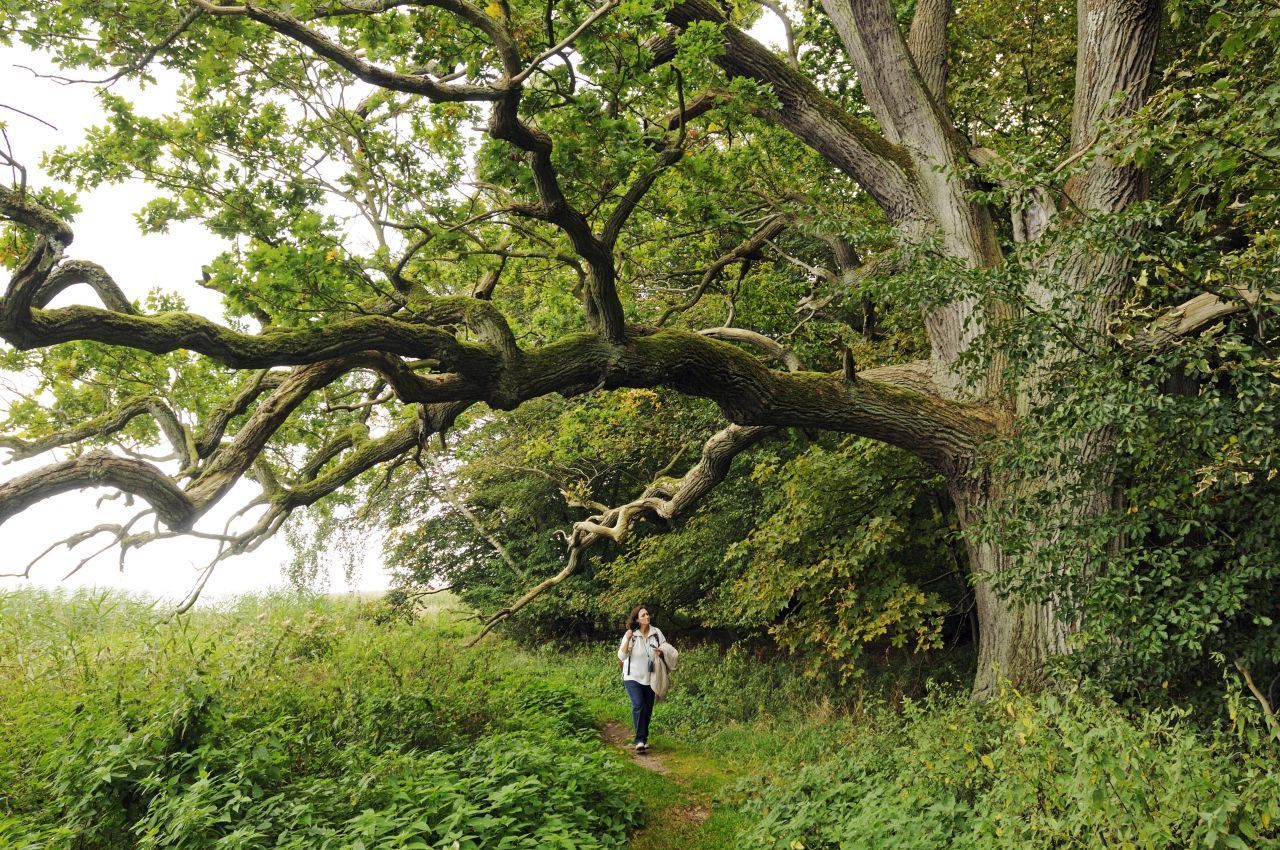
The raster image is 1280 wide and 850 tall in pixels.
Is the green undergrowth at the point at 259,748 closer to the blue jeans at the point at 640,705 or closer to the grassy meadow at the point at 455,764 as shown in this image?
the grassy meadow at the point at 455,764

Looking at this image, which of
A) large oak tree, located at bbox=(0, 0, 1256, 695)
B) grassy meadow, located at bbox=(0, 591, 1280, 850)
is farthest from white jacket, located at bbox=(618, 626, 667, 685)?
large oak tree, located at bbox=(0, 0, 1256, 695)

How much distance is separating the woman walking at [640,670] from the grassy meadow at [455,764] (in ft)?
1.54

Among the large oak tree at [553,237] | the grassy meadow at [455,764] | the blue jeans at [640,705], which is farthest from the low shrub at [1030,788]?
the blue jeans at [640,705]

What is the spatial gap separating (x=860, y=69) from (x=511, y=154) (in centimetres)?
548

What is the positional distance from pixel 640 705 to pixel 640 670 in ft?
1.54

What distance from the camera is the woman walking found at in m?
9.16

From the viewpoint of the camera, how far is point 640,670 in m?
9.14

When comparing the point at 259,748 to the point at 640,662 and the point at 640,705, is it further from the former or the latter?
the point at 640,705

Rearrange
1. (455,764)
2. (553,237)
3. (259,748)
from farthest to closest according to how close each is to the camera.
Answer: (553,237) < (455,764) < (259,748)

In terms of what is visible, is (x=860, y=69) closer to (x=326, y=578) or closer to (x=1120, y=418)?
(x=1120, y=418)

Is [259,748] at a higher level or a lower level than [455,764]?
higher

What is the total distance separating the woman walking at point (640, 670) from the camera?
9156 millimetres

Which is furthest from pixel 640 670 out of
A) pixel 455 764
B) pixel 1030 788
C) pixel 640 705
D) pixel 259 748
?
pixel 1030 788

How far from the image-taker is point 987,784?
542 centimetres
